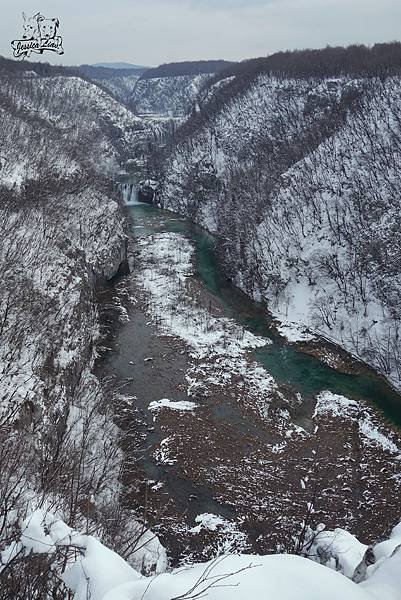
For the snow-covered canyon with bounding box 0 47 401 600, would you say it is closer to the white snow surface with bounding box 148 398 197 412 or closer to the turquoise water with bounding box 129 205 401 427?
the white snow surface with bounding box 148 398 197 412

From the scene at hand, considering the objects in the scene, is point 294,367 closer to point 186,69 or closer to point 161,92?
point 161,92

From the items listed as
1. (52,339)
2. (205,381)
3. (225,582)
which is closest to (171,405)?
(205,381)

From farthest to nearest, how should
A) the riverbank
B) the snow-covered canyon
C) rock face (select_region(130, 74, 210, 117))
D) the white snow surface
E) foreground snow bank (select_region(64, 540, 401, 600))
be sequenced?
rock face (select_region(130, 74, 210, 117)), the white snow surface, the riverbank, the snow-covered canyon, foreground snow bank (select_region(64, 540, 401, 600))

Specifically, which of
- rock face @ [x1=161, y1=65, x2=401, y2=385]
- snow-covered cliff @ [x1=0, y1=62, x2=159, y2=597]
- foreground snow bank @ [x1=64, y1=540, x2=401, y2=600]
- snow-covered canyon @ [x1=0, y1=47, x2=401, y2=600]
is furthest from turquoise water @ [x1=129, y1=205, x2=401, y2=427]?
foreground snow bank @ [x1=64, y1=540, x2=401, y2=600]

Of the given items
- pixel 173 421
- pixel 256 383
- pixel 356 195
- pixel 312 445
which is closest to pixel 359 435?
pixel 312 445

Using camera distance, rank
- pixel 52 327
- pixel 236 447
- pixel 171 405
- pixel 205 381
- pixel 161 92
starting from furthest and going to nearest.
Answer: pixel 161 92 < pixel 205 381 < pixel 52 327 < pixel 171 405 < pixel 236 447

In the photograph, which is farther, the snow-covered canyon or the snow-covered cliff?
the snow-covered cliff
